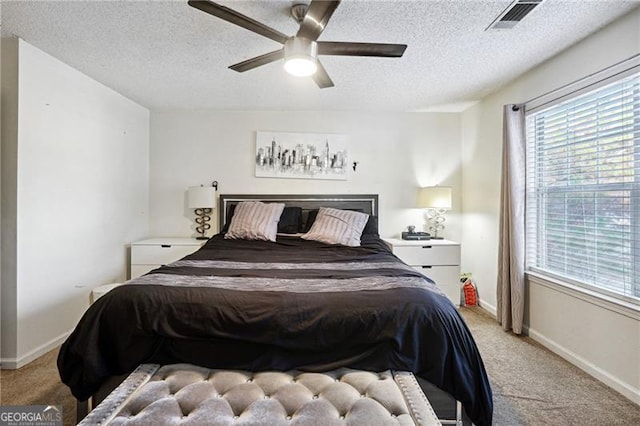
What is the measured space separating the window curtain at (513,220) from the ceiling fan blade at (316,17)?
2.09 metres

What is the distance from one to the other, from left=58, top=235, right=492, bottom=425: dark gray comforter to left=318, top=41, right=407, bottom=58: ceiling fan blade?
1348mm

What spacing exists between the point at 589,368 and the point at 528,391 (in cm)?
58

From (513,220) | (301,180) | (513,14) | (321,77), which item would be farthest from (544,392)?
(301,180)

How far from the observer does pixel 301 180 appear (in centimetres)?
404

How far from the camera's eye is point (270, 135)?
4012mm

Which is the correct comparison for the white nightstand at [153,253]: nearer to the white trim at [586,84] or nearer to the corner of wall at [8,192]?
the corner of wall at [8,192]

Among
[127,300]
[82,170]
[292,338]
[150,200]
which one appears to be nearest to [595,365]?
[292,338]

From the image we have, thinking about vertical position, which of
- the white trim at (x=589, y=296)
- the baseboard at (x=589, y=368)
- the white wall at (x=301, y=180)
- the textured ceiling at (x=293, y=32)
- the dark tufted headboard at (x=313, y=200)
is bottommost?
the baseboard at (x=589, y=368)

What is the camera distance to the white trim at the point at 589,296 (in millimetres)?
1961

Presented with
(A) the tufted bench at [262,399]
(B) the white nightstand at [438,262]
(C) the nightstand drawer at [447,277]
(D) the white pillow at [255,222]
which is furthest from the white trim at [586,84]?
(D) the white pillow at [255,222]

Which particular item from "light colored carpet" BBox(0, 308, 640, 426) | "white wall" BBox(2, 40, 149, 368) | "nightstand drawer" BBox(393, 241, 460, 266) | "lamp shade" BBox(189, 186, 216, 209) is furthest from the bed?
"lamp shade" BBox(189, 186, 216, 209)

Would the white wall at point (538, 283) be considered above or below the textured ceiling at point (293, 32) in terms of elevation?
below

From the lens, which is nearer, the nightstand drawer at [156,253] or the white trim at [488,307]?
the white trim at [488,307]

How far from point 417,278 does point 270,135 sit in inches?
109
